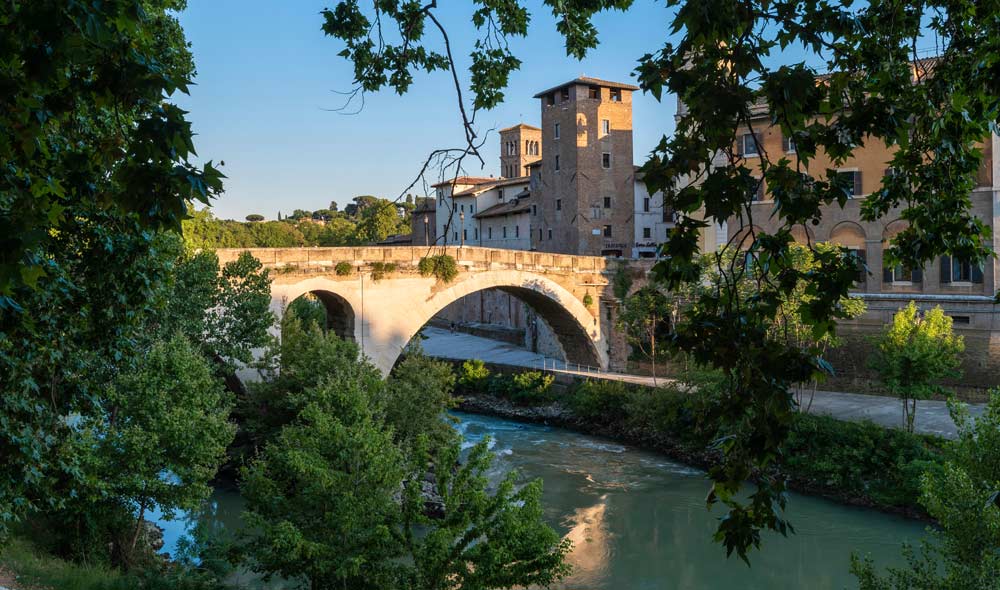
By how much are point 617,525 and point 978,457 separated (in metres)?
7.45

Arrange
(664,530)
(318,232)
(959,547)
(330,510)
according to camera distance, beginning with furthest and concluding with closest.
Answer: (318,232), (664,530), (330,510), (959,547)

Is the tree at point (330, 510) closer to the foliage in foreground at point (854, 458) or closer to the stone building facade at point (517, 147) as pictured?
the foliage in foreground at point (854, 458)

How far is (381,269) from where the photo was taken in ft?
82.4

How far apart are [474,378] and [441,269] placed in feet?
20.1

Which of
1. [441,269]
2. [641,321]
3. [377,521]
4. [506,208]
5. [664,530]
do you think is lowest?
[664,530]

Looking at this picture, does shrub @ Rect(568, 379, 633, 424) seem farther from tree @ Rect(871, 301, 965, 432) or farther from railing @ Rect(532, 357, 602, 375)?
tree @ Rect(871, 301, 965, 432)

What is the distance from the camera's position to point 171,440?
39.2 feet

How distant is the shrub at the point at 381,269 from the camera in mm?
25031

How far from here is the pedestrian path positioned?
64.0ft

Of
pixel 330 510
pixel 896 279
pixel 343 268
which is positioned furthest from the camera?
pixel 896 279

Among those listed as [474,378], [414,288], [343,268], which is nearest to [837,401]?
[414,288]

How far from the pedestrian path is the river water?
3.38 meters

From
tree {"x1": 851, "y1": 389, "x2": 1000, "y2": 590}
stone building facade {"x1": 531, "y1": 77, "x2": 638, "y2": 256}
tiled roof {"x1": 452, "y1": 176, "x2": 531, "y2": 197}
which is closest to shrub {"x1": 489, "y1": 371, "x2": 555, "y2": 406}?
stone building facade {"x1": 531, "y1": 77, "x2": 638, "y2": 256}

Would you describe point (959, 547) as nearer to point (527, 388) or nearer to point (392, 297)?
point (392, 297)
